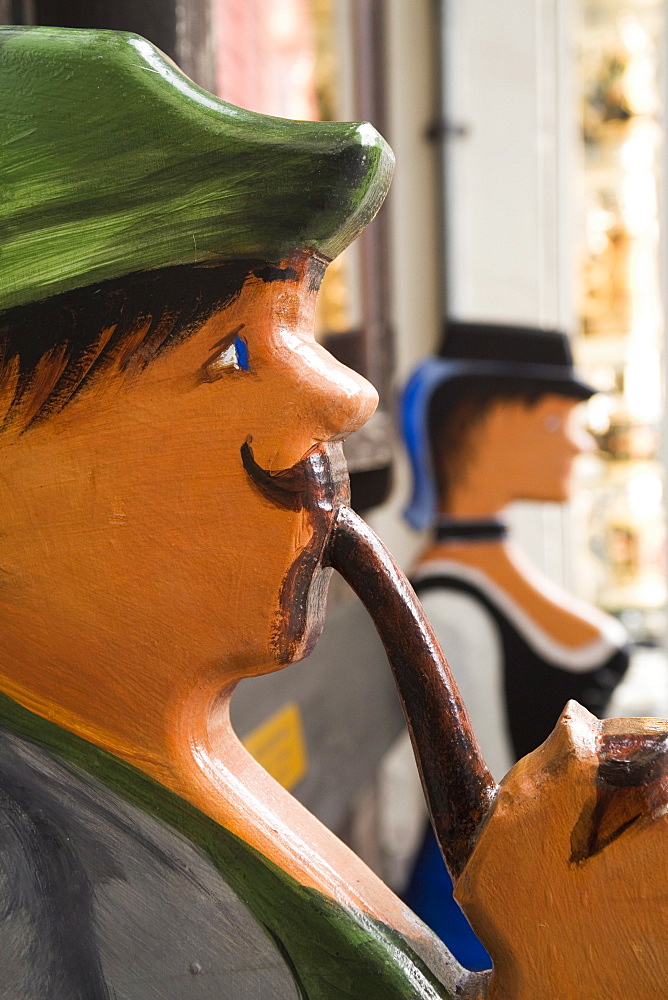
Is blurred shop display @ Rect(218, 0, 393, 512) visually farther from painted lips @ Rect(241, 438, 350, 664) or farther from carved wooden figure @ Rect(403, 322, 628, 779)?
painted lips @ Rect(241, 438, 350, 664)

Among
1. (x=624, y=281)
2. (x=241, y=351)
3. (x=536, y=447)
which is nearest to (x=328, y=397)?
(x=241, y=351)

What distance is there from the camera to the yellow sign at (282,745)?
0.87m

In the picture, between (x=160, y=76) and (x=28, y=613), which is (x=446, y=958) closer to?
(x=28, y=613)

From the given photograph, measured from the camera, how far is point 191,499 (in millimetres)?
326

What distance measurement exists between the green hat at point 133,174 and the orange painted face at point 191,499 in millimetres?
24

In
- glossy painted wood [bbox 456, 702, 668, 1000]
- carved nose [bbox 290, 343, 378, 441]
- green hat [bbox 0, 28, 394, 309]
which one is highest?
green hat [bbox 0, 28, 394, 309]

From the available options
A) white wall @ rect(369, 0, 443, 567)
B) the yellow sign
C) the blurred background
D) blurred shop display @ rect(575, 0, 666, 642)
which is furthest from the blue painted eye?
blurred shop display @ rect(575, 0, 666, 642)

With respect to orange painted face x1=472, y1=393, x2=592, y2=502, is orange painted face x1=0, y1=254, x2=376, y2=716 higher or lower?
higher

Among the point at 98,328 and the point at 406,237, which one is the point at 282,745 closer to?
the point at 98,328

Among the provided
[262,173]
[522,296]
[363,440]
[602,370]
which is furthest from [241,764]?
[602,370]

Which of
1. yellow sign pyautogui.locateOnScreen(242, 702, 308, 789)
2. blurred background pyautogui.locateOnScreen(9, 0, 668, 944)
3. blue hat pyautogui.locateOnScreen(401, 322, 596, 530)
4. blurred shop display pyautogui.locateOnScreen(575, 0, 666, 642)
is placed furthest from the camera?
blurred shop display pyautogui.locateOnScreen(575, 0, 666, 642)

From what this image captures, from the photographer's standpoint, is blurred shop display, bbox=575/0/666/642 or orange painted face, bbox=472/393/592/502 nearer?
orange painted face, bbox=472/393/592/502

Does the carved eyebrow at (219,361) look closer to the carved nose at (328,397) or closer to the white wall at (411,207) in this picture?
the carved nose at (328,397)

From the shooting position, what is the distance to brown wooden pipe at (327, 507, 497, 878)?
0.34 meters
